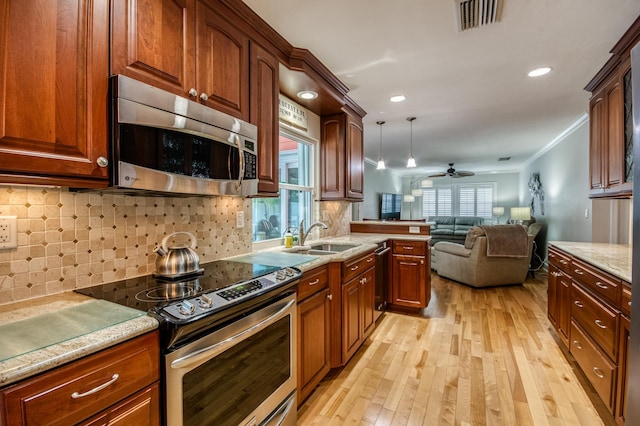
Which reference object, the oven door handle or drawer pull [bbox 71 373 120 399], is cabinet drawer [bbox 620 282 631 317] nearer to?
the oven door handle

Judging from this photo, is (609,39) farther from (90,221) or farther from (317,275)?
(90,221)

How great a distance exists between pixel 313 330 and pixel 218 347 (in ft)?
2.84

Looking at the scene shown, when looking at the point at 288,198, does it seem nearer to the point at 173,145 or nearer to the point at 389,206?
the point at 173,145

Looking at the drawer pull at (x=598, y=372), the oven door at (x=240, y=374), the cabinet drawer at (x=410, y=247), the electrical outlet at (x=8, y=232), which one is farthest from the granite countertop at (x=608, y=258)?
the electrical outlet at (x=8, y=232)

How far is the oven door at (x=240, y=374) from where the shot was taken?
104 centimetres

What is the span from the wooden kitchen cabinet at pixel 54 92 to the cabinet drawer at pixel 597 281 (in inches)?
99.2

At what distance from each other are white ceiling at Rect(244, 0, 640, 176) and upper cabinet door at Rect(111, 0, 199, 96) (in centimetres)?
54

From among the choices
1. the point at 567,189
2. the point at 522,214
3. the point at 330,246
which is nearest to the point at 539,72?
the point at 330,246

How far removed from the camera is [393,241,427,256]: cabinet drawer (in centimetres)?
331

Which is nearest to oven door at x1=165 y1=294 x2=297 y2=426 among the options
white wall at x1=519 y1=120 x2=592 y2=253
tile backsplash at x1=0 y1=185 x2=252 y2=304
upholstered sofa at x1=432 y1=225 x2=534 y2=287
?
tile backsplash at x1=0 y1=185 x2=252 y2=304

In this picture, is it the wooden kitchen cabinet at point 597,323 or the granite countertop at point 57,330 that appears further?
the wooden kitchen cabinet at point 597,323

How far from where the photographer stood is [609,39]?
203 cm

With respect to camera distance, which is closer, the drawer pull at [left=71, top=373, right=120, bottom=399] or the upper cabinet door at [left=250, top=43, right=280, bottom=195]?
the drawer pull at [left=71, top=373, right=120, bottom=399]

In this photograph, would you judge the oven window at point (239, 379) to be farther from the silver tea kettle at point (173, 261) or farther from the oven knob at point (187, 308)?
the silver tea kettle at point (173, 261)
